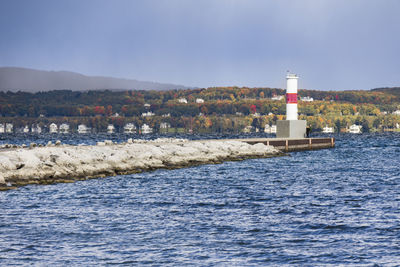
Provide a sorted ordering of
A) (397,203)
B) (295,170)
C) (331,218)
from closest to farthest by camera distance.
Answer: (331,218) → (397,203) → (295,170)

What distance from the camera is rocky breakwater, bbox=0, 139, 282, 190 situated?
2498 centimetres

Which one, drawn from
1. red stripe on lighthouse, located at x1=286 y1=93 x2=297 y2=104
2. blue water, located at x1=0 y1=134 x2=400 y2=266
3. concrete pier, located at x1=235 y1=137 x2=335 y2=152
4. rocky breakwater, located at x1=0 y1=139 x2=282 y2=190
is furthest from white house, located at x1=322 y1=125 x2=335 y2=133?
blue water, located at x1=0 y1=134 x2=400 y2=266

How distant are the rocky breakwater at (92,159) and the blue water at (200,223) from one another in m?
1.21

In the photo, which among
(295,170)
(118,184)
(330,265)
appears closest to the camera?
(330,265)

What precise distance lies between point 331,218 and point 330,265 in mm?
5442

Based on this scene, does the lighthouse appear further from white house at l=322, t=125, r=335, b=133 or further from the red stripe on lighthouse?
white house at l=322, t=125, r=335, b=133

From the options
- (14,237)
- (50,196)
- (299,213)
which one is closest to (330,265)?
(299,213)

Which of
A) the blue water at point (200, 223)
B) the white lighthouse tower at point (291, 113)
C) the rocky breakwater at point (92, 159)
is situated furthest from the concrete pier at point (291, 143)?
the blue water at point (200, 223)

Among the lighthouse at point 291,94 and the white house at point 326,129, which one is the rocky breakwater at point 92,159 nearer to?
the lighthouse at point 291,94

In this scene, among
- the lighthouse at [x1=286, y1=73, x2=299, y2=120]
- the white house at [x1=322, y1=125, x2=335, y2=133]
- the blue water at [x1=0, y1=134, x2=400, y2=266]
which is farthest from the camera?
the white house at [x1=322, y1=125, x2=335, y2=133]

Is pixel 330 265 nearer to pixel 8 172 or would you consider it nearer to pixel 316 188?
pixel 316 188

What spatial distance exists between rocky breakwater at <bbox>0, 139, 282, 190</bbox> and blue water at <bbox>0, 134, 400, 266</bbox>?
1209 mm

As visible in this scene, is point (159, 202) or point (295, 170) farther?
point (295, 170)

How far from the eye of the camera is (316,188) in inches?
1006
